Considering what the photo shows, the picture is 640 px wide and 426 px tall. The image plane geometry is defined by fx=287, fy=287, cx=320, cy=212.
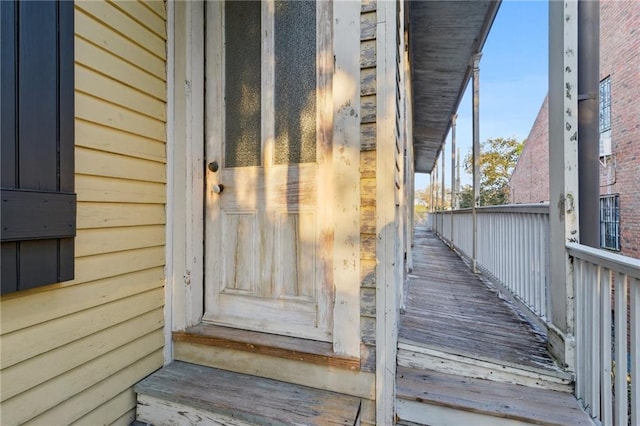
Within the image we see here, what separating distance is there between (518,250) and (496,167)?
757 inches

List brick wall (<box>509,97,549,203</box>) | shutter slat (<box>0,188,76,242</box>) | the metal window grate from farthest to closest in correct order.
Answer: brick wall (<box>509,97,549,203</box>)
the metal window grate
shutter slat (<box>0,188,76,242</box>)

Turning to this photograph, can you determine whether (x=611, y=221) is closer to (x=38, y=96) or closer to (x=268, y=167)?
(x=268, y=167)

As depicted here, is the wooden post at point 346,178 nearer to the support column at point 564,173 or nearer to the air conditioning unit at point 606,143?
the support column at point 564,173

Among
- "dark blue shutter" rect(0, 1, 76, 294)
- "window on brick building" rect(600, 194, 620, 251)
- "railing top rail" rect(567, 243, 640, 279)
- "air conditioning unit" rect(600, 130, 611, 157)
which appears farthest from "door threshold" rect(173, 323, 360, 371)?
"air conditioning unit" rect(600, 130, 611, 157)

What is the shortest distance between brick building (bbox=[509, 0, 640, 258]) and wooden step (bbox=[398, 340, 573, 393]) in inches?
257

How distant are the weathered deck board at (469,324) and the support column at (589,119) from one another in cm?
68

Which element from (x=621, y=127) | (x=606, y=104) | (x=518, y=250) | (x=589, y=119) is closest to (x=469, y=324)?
(x=518, y=250)

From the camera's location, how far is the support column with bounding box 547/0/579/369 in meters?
1.46

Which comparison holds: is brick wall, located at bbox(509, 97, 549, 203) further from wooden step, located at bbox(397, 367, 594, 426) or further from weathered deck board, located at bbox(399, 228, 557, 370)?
wooden step, located at bbox(397, 367, 594, 426)

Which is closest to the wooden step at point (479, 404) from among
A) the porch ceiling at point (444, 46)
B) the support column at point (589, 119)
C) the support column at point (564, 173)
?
the support column at point (564, 173)

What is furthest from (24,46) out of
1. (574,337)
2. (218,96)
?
(574,337)

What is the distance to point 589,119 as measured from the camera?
147cm

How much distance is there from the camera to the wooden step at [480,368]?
1.38 m

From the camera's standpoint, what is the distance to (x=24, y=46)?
3.21 feet
